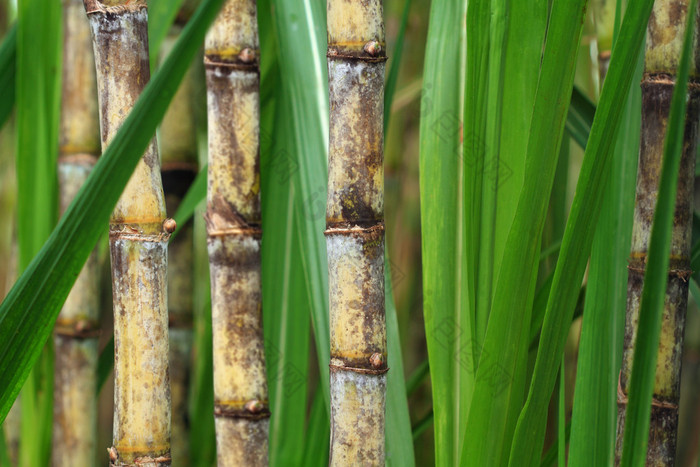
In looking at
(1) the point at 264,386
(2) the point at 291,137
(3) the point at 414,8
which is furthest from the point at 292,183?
(3) the point at 414,8

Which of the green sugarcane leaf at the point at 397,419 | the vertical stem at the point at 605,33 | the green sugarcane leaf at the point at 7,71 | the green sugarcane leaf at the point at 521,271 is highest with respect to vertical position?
the vertical stem at the point at 605,33

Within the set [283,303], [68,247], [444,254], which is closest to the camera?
[68,247]

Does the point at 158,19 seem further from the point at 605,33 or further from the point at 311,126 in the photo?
the point at 605,33

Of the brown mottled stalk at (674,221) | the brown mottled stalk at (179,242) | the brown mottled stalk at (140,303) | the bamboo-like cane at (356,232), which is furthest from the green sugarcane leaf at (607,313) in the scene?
the brown mottled stalk at (179,242)

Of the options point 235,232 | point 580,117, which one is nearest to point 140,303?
point 235,232

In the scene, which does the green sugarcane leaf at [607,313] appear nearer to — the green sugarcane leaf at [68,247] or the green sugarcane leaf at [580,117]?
the green sugarcane leaf at [580,117]

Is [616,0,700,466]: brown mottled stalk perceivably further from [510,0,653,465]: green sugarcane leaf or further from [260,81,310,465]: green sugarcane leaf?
[260,81,310,465]: green sugarcane leaf

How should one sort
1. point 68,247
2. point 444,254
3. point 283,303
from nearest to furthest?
point 68,247, point 444,254, point 283,303
